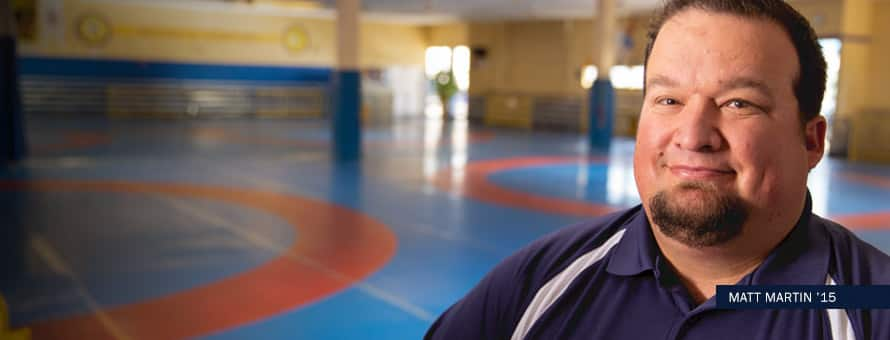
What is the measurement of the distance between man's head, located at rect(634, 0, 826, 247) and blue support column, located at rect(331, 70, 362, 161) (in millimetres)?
9493

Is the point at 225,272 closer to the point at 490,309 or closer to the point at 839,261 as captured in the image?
the point at 490,309

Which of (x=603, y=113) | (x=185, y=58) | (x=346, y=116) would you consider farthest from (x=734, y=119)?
(x=185, y=58)

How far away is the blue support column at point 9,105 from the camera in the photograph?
9203 mm

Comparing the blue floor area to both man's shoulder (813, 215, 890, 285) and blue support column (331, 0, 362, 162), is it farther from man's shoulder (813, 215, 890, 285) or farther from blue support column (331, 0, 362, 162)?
blue support column (331, 0, 362, 162)

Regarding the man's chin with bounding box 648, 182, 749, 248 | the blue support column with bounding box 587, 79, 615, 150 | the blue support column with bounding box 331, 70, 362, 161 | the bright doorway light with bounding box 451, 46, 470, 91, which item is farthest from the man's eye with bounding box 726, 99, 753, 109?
the bright doorway light with bounding box 451, 46, 470, 91

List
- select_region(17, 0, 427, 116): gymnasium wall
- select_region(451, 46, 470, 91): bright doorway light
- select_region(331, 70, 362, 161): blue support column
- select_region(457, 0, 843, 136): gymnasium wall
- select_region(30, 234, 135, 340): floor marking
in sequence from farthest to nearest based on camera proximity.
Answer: select_region(451, 46, 470, 91): bright doorway light → select_region(17, 0, 427, 116): gymnasium wall → select_region(457, 0, 843, 136): gymnasium wall → select_region(331, 70, 362, 161): blue support column → select_region(30, 234, 135, 340): floor marking

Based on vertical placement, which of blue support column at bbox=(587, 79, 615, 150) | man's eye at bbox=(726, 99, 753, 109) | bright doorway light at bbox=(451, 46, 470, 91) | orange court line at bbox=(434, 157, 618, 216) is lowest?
orange court line at bbox=(434, 157, 618, 216)

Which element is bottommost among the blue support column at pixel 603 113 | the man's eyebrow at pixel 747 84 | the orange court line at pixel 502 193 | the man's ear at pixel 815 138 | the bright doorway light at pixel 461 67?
the orange court line at pixel 502 193

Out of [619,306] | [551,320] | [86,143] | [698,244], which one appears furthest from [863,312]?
[86,143]

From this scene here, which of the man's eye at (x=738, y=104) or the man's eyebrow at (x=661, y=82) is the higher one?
the man's eyebrow at (x=661, y=82)

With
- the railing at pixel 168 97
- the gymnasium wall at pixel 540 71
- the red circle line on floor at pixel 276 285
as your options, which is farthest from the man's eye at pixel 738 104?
the railing at pixel 168 97

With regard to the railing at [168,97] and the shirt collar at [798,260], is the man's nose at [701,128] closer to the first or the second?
the shirt collar at [798,260]

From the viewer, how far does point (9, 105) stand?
9.30 meters

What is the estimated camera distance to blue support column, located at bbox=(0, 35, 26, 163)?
362 inches
